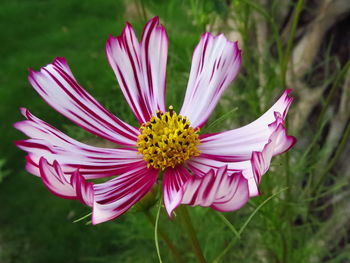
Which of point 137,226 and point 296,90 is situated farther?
point 137,226

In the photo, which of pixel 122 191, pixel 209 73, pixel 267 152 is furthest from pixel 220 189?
pixel 209 73

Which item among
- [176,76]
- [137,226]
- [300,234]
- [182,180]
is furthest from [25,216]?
[182,180]

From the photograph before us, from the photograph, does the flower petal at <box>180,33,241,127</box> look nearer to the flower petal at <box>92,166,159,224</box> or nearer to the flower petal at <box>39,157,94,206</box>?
A: the flower petal at <box>92,166,159,224</box>

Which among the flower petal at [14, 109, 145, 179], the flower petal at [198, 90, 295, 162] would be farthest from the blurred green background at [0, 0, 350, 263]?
the flower petal at [14, 109, 145, 179]

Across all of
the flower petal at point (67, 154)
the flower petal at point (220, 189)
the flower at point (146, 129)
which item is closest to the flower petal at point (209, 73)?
the flower at point (146, 129)

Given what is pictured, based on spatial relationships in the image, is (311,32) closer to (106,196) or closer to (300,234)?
(300,234)
